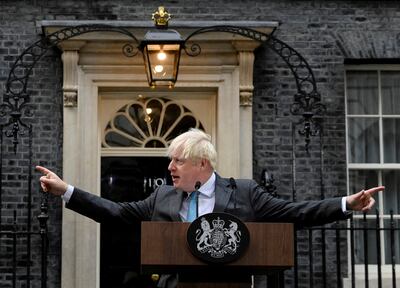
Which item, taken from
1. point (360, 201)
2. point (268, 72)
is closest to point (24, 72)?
point (268, 72)

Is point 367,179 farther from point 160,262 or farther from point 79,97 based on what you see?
point 160,262

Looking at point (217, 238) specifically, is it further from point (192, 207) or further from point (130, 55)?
point (130, 55)

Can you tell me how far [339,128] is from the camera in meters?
9.00

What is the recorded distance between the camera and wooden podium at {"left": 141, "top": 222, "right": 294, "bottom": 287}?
3441 mm

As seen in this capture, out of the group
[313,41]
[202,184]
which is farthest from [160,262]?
[313,41]

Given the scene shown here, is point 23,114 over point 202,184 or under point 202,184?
over

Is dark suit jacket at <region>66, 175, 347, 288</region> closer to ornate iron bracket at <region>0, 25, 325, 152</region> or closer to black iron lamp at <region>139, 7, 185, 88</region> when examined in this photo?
black iron lamp at <region>139, 7, 185, 88</region>

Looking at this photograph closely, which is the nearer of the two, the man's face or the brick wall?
the man's face

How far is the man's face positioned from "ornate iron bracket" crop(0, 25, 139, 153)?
165 inches

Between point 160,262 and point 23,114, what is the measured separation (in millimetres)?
5634

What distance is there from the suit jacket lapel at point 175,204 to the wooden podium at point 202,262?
45cm

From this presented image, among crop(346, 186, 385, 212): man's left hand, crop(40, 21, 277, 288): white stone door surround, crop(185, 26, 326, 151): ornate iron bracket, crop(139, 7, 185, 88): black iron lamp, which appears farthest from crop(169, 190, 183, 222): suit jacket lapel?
crop(40, 21, 277, 288): white stone door surround

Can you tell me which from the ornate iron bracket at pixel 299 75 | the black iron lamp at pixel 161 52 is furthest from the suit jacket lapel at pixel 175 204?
the ornate iron bracket at pixel 299 75

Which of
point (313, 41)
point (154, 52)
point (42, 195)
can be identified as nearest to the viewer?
point (154, 52)
